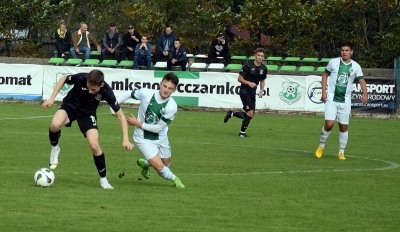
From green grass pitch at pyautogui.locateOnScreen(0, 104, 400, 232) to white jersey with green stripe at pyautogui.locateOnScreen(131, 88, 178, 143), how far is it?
69cm

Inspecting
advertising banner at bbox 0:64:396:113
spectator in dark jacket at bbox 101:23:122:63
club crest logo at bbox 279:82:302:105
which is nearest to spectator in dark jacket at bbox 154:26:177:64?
spectator in dark jacket at bbox 101:23:122:63

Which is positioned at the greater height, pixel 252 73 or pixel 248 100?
pixel 252 73

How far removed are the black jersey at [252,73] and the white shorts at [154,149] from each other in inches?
337

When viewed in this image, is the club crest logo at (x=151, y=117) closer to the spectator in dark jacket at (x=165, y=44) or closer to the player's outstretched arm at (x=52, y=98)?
the player's outstretched arm at (x=52, y=98)

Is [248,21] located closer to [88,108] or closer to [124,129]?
[88,108]

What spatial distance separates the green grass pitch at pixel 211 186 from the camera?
9.21m

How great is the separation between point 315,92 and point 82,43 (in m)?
9.26

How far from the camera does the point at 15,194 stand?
1053 centimetres

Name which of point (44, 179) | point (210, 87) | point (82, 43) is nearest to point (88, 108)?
point (44, 179)

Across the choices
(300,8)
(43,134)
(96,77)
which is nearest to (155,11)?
(300,8)

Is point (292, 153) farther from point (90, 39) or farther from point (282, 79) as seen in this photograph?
point (90, 39)

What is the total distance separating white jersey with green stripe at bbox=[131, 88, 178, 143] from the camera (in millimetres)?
11586

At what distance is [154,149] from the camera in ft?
38.3

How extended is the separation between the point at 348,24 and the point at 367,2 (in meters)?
1.22
